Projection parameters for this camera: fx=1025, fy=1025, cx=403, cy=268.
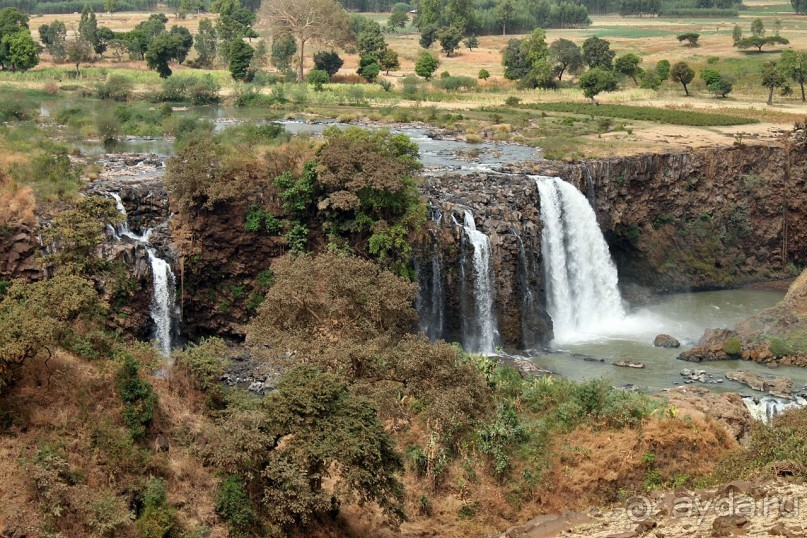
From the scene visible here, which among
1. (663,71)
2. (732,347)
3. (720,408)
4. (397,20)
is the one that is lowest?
(732,347)

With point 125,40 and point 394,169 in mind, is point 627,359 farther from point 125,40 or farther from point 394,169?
point 125,40

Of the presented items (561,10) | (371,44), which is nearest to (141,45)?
(371,44)

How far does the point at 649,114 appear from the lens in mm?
59812

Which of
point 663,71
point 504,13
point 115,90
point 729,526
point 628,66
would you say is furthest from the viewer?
point 504,13

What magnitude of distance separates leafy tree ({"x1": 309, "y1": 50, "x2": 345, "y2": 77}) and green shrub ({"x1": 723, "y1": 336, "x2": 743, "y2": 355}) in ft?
170

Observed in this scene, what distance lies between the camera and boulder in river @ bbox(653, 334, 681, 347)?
36.4 m

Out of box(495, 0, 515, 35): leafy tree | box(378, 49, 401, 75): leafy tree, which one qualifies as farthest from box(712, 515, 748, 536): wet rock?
box(495, 0, 515, 35): leafy tree

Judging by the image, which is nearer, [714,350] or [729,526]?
[729,526]

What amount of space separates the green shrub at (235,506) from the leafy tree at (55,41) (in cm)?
7520

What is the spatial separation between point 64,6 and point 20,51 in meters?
63.1

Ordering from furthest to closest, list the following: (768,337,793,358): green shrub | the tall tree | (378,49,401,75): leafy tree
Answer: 1. (378,49,401,75): leafy tree
2. the tall tree
3. (768,337,793,358): green shrub

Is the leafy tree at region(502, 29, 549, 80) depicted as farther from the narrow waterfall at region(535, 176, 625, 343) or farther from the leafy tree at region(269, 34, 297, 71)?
the narrow waterfall at region(535, 176, 625, 343)

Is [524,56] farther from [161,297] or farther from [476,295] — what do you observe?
[161,297]

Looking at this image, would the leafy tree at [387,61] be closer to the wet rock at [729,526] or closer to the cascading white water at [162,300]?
the cascading white water at [162,300]
